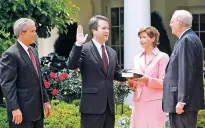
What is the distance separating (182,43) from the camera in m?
4.75

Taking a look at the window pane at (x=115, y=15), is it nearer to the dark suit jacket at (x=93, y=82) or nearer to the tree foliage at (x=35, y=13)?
the tree foliage at (x=35, y=13)

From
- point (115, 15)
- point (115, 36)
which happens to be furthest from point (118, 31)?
point (115, 15)

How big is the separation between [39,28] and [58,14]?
0.44 m

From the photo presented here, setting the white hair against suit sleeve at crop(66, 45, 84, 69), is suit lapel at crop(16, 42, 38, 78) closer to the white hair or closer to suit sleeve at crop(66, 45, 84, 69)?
suit sleeve at crop(66, 45, 84, 69)

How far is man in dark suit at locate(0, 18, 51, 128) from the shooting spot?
476 centimetres

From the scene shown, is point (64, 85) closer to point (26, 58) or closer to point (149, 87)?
point (149, 87)

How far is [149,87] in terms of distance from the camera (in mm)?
5410

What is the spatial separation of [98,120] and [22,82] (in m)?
0.89

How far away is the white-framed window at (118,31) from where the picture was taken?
15230 mm

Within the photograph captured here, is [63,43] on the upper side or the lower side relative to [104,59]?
lower

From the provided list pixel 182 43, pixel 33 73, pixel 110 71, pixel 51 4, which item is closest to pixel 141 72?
pixel 110 71

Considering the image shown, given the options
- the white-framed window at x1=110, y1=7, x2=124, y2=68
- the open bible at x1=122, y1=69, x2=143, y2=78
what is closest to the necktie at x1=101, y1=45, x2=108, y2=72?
the open bible at x1=122, y1=69, x2=143, y2=78

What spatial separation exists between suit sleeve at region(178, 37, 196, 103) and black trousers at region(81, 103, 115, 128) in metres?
0.85

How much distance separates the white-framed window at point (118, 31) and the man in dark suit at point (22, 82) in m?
10.3
